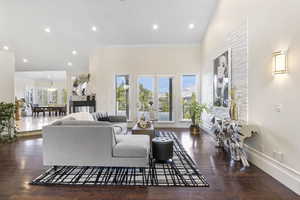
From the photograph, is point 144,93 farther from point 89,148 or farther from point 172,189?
point 172,189

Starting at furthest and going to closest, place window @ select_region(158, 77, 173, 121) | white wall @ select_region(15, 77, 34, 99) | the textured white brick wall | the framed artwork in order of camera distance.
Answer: white wall @ select_region(15, 77, 34, 99), window @ select_region(158, 77, 173, 121), the framed artwork, the textured white brick wall

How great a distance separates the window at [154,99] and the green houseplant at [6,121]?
4304 mm

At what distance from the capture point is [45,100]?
14648 mm

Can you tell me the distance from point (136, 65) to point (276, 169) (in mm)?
6137

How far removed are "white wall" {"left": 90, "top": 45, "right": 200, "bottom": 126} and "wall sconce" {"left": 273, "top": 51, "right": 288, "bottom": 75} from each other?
195 inches

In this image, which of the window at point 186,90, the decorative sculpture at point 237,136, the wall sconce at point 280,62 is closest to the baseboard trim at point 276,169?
the decorative sculpture at point 237,136

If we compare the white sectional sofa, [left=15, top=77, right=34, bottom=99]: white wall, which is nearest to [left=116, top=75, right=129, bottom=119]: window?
the white sectional sofa

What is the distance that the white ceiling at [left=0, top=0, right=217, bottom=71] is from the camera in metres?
5.90

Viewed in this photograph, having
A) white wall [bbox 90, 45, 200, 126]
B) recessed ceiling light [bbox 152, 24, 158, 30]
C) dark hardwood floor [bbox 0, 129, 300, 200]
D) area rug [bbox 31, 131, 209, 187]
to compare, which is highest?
recessed ceiling light [bbox 152, 24, 158, 30]

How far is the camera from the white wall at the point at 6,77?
6.04 metres

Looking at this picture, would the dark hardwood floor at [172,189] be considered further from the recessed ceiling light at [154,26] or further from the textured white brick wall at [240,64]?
the recessed ceiling light at [154,26]

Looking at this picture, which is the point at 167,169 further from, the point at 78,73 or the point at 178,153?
the point at 78,73

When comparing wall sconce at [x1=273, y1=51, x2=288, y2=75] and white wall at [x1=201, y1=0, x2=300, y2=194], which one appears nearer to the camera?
white wall at [x1=201, y1=0, x2=300, y2=194]

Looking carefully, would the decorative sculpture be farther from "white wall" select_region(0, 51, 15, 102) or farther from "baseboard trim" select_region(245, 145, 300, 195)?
"white wall" select_region(0, 51, 15, 102)
